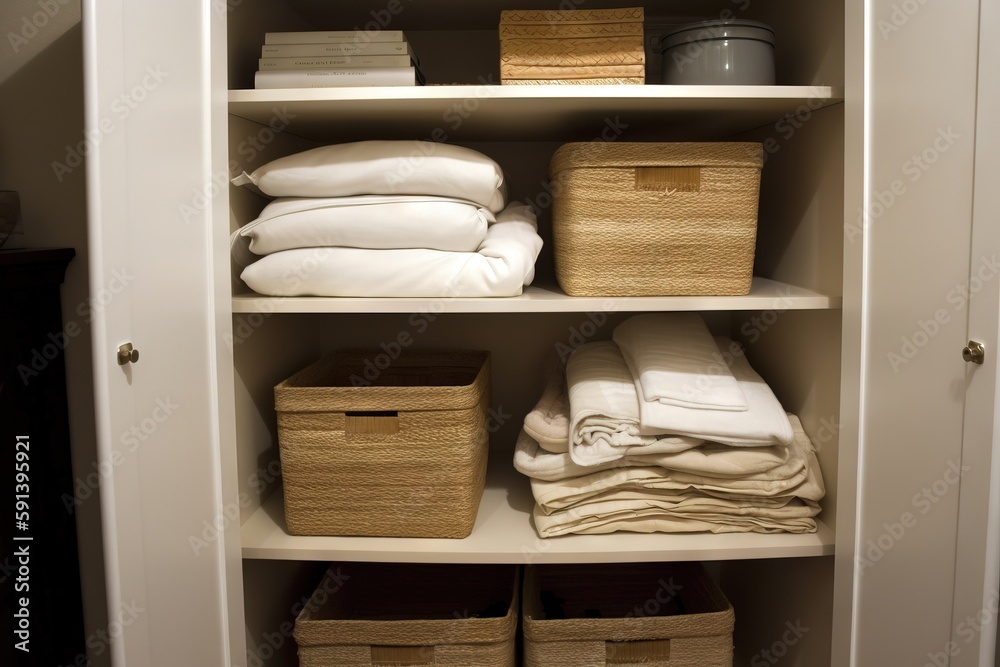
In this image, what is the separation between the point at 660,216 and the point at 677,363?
0.82 feet

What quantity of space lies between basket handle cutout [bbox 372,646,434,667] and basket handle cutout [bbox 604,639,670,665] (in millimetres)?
291

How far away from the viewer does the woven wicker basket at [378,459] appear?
115 cm

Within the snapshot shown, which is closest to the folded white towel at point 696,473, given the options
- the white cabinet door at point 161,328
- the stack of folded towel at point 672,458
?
the stack of folded towel at point 672,458

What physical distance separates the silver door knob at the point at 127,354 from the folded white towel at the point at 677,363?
724 millimetres

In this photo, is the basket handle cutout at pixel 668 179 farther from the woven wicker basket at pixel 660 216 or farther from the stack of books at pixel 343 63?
the stack of books at pixel 343 63

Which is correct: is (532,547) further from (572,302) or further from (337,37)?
(337,37)

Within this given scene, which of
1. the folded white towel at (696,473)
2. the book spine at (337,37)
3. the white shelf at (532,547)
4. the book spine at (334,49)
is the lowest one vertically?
the white shelf at (532,547)

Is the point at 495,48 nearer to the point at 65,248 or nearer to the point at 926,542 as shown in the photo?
the point at 65,248

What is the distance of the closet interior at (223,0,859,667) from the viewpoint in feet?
3.66

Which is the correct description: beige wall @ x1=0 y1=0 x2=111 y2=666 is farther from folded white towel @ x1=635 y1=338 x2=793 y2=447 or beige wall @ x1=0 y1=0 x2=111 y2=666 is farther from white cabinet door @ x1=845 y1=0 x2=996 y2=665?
white cabinet door @ x1=845 y1=0 x2=996 y2=665

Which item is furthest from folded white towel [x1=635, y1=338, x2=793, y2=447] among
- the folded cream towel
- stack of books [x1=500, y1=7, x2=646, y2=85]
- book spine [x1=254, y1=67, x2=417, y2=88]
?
book spine [x1=254, y1=67, x2=417, y2=88]

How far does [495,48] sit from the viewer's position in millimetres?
1504

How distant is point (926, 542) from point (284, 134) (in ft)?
3.93

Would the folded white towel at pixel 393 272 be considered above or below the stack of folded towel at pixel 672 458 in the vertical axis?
above
